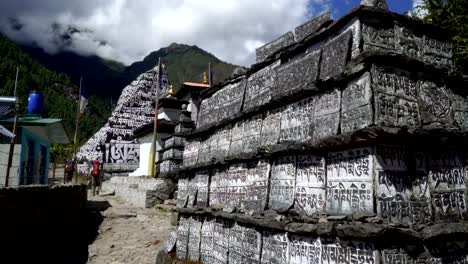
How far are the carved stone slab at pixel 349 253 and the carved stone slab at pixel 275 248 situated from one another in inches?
29.7

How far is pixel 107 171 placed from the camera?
29422 millimetres

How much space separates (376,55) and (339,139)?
0.98 meters

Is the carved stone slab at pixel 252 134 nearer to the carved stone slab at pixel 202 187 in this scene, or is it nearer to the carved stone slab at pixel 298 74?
the carved stone slab at pixel 298 74

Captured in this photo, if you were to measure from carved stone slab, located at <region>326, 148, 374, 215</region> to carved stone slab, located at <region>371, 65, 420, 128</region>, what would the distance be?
0.45 m

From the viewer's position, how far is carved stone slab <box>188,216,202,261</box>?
25.3 ft

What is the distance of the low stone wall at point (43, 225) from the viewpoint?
27.5ft

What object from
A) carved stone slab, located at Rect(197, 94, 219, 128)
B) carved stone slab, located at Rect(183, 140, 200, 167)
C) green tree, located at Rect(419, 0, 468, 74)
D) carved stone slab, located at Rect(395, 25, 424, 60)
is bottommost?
carved stone slab, located at Rect(183, 140, 200, 167)

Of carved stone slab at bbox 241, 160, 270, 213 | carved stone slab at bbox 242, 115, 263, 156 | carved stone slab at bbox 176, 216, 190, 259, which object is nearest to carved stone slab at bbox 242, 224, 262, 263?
carved stone slab at bbox 241, 160, 270, 213

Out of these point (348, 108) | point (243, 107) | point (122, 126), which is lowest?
point (348, 108)

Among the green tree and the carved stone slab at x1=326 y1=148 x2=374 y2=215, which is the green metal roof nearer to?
the carved stone slab at x1=326 y1=148 x2=374 y2=215

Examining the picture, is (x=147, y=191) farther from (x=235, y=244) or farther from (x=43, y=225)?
(x=235, y=244)

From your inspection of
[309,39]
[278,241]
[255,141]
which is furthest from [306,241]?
[309,39]

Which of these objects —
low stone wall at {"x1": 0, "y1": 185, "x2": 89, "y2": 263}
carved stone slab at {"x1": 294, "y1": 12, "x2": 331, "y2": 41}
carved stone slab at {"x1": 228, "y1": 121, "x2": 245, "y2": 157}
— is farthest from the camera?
low stone wall at {"x1": 0, "y1": 185, "x2": 89, "y2": 263}

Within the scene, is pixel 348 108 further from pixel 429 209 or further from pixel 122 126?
pixel 122 126
